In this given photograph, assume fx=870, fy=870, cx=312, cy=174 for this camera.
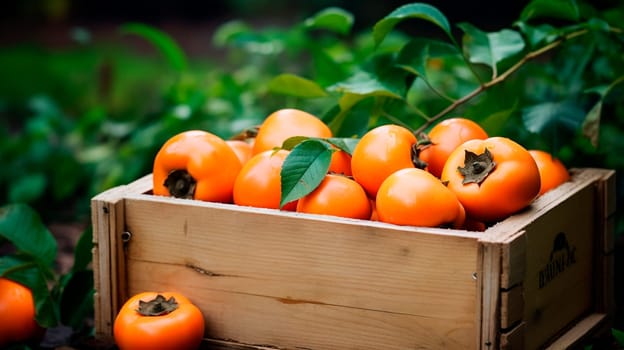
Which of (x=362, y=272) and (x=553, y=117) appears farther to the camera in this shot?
(x=553, y=117)

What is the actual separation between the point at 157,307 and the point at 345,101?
0.67 metres

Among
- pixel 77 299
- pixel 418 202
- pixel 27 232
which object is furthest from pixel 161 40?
pixel 418 202

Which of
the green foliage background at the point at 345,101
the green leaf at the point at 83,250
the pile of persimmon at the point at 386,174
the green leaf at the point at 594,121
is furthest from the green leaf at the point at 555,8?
the green leaf at the point at 83,250

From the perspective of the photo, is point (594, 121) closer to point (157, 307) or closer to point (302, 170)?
point (302, 170)

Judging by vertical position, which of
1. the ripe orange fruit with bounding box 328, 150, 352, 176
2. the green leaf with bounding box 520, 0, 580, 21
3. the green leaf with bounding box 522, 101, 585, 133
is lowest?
the ripe orange fruit with bounding box 328, 150, 352, 176

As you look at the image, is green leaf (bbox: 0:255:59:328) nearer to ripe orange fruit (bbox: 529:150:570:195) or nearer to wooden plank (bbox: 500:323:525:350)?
wooden plank (bbox: 500:323:525:350)

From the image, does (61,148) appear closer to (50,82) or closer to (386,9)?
(50,82)

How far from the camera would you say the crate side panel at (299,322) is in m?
1.64

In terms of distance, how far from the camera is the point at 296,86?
2.22 m

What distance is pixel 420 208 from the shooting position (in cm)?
161

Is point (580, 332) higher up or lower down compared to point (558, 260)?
lower down

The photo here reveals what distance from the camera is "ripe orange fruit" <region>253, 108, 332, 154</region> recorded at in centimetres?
194

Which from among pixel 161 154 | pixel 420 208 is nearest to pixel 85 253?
pixel 161 154

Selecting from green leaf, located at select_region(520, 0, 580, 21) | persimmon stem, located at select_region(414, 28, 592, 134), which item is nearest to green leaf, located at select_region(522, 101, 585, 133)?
persimmon stem, located at select_region(414, 28, 592, 134)
